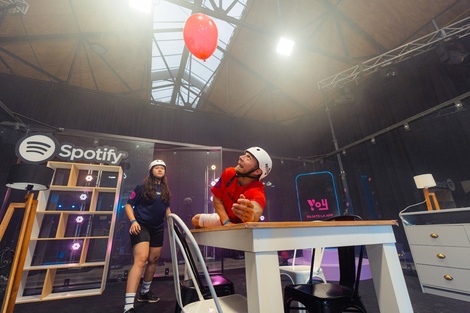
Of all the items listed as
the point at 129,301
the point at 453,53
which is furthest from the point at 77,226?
the point at 453,53

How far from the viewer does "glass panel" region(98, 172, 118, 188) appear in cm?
338

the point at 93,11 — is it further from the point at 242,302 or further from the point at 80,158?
the point at 242,302

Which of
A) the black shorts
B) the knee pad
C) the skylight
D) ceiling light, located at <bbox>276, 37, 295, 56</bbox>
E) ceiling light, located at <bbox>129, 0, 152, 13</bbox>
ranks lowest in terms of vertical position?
the black shorts

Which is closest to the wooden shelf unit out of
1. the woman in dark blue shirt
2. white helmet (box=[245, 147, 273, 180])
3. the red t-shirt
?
the woman in dark blue shirt

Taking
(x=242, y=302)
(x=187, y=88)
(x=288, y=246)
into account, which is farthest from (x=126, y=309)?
(x=187, y=88)

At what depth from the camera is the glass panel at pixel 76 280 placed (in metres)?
2.75

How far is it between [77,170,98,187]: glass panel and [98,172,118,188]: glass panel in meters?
0.10

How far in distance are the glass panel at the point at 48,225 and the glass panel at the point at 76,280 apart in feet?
2.14

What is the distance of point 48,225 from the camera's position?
118 inches

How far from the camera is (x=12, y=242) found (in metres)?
3.06

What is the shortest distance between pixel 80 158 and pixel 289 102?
4.92 metres

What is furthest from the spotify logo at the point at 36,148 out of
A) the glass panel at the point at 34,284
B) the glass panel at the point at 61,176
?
the glass panel at the point at 34,284

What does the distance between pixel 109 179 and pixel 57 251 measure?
1185mm

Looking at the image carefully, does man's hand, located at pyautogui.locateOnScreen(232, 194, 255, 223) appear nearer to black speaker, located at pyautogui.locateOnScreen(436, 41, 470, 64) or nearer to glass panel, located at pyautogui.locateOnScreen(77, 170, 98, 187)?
glass panel, located at pyautogui.locateOnScreen(77, 170, 98, 187)
